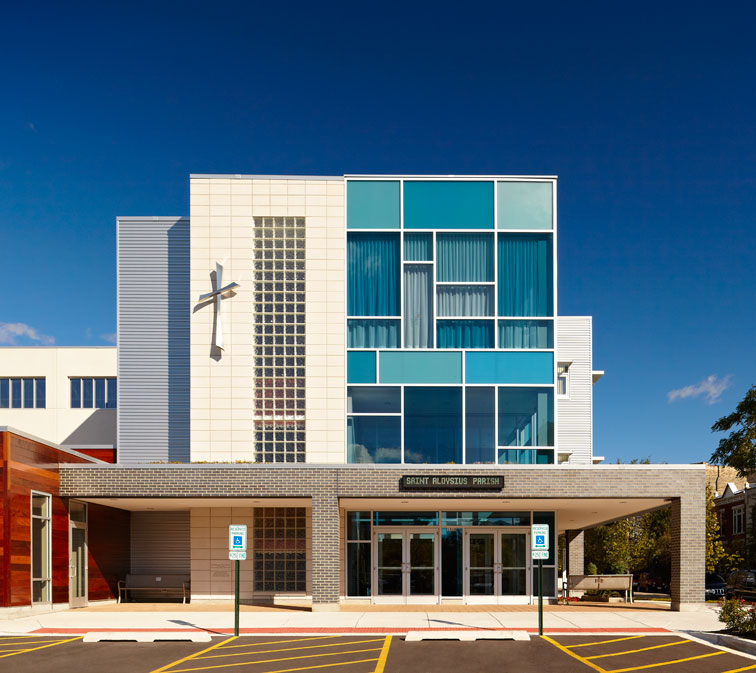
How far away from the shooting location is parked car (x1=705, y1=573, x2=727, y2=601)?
33906 millimetres

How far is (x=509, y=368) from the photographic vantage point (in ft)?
87.2

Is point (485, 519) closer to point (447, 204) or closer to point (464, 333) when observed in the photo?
point (464, 333)

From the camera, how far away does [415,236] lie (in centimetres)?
2738

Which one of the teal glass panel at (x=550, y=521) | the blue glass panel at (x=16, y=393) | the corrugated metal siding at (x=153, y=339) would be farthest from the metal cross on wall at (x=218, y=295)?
the blue glass panel at (x=16, y=393)

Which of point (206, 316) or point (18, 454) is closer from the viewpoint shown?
point (18, 454)

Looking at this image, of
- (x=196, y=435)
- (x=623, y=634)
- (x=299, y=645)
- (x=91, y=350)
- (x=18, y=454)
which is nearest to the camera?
(x=299, y=645)

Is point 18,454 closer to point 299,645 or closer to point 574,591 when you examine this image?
point 299,645

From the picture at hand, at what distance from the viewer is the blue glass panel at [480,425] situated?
26.2 meters

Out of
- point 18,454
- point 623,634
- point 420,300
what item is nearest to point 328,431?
point 420,300

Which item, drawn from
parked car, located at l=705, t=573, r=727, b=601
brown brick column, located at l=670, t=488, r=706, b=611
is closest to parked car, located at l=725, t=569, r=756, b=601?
parked car, located at l=705, t=573, r=727, b=601

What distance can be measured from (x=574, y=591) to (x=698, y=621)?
8.10 meters

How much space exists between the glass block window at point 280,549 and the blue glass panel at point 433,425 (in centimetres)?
414

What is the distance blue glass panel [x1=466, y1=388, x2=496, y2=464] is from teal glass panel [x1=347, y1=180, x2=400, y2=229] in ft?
20.6

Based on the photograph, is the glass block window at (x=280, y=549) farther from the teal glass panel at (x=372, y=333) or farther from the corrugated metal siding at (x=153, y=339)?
the teal glass panel at (x=372, y=333)
